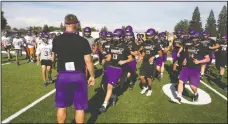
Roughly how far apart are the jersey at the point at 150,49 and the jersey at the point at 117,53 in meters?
2.06

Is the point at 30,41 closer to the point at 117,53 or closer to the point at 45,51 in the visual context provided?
the point at 45,51

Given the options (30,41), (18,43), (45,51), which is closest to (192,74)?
(45,51)

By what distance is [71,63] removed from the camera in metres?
4.75

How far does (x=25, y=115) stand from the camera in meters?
6.57

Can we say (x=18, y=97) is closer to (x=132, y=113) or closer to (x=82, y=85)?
(x=132, y=113)

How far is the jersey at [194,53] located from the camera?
25.2 feet

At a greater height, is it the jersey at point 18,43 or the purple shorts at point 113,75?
the jersey at point 18,43

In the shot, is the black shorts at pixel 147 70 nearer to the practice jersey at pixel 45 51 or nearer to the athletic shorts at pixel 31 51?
the practice jersey at pixel 45 51

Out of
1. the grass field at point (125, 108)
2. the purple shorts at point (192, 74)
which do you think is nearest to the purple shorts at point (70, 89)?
the grass field at point (125, 108)

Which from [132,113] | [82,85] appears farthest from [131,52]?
[82,85]

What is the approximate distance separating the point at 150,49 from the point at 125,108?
2701 mm

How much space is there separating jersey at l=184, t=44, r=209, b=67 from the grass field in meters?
1.33

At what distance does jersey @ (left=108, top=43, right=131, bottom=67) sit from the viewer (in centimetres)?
732

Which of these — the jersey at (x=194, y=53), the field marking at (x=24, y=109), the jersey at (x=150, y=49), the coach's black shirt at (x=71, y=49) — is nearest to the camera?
the coach's black shirt at (x=71, y=49)
